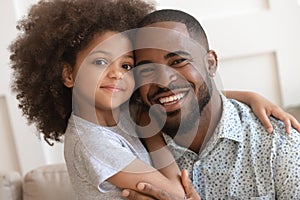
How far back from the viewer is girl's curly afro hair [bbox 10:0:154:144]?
1.08 metres

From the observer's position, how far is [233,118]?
118 centimetres

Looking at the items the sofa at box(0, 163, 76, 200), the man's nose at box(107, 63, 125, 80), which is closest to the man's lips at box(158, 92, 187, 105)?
the man's nose at box(107, 63, 125, 80)

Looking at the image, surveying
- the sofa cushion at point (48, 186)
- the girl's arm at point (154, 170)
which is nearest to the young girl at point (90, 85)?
the girl's arm at point (154, 170)

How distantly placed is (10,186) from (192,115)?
2.05 feet

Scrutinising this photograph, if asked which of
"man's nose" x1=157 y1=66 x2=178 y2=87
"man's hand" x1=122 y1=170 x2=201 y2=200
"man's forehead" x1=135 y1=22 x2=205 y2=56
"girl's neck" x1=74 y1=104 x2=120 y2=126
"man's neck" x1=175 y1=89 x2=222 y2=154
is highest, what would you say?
"man's forehead" x1=135 y1=22 x2=205 y2=56

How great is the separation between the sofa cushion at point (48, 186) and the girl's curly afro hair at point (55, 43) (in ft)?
1.10

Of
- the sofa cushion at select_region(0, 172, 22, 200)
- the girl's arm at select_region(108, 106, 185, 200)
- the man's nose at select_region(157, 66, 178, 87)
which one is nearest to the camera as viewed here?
the girl's arm at select_region(108, 106, 185, 200)

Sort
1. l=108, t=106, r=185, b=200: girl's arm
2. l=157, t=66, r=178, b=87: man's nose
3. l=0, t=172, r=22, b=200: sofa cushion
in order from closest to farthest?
1. l=108, t=106, r=185, b=200: girl's arm
2. l=157, t=66, r=178, b=87: man's nose
3. l=0, t=172, r=22, b=200: sofa cushion

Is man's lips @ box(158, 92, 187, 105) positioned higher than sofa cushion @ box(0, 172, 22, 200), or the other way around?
man's lips @ box(158, 92, 187, 105)

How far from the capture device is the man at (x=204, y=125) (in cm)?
111

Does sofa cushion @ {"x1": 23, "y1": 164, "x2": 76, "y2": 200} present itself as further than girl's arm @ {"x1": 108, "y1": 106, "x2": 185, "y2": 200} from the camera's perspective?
Yes

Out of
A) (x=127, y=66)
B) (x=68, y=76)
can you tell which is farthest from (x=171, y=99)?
(x=68, y=76)

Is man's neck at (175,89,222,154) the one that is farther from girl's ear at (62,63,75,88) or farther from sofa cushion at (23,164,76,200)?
sofa cushion at (23,164,76,200)

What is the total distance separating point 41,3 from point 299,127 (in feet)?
2.03
